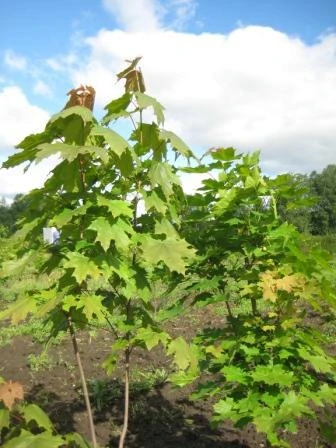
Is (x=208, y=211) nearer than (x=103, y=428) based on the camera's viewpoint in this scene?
Yes

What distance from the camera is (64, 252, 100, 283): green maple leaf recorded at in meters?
2.26

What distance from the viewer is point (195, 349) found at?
309cm

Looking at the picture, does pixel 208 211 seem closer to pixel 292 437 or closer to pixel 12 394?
pixel 12 394

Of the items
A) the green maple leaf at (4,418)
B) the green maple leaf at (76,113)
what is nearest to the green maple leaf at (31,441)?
the green maple leaf at (4,418)

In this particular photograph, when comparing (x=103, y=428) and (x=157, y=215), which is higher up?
(x=157, y=215)

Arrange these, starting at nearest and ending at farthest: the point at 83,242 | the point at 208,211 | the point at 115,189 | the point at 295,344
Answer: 1. the point at 83,242
2. the point at 115,189
3. the point at 295,344
4. the point at 208,211

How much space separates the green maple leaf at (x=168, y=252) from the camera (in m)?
2.31

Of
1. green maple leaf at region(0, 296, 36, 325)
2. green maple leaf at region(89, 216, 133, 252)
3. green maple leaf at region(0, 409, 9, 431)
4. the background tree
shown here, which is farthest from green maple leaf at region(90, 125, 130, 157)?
the background tree

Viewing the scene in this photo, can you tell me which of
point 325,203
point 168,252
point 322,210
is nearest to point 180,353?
point 168,252

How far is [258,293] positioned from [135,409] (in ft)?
8.28

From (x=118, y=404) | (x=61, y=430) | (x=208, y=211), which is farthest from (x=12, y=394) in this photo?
(x=118, y=404)

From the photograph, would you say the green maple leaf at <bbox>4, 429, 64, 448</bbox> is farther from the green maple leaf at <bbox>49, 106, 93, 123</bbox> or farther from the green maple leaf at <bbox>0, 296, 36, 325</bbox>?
the green maple leaf at <bbox>49, 106, 93, 123</bbox>

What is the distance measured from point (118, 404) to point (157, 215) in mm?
3033

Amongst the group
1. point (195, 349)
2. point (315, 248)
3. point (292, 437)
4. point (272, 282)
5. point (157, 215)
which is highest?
point (157, 215)
